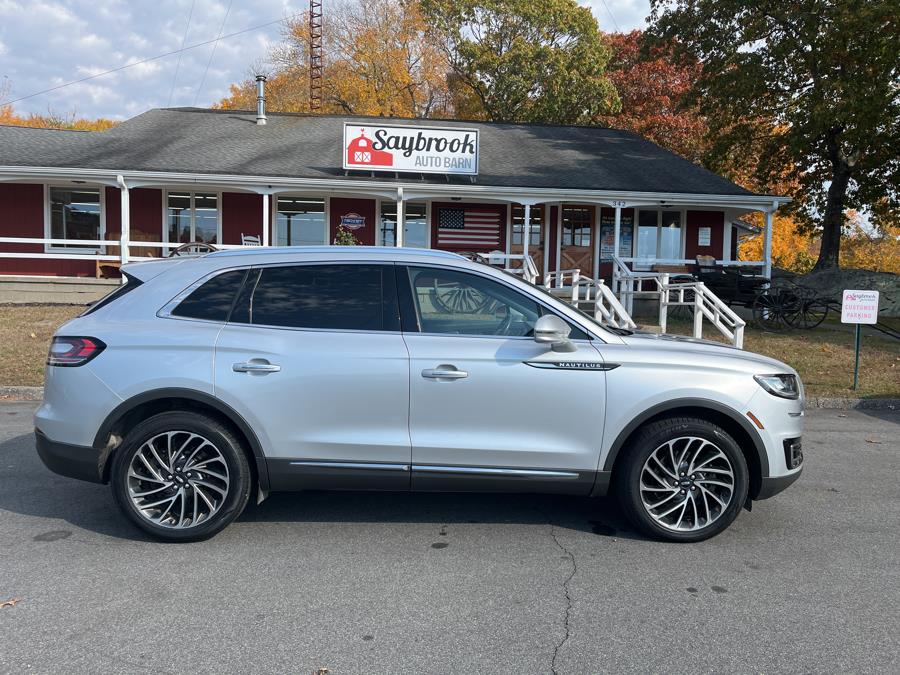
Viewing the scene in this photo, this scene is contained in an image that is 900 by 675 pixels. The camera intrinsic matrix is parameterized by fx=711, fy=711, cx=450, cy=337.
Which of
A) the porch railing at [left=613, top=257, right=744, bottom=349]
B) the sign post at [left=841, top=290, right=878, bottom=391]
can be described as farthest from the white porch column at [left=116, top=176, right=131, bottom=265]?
the sign post at [left=841, top=290, right=878, bottom=391]

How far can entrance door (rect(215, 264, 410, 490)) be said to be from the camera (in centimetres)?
427

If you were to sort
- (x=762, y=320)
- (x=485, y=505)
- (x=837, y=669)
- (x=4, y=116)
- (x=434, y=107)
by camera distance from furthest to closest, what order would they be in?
(x=4, y=116)
(x=434, y=107)
(x=762, y=320)
(x=485, y=505)
(x=837, y=669)

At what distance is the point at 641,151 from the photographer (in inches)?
888

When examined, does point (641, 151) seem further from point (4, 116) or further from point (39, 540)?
point (4, 116)

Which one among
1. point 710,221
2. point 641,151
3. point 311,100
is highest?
point 311,100

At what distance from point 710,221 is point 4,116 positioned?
1888 inches

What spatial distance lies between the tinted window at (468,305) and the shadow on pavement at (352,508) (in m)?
1.36

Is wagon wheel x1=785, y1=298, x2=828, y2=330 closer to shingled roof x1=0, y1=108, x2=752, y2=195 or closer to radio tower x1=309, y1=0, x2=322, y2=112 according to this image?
shingled roof x1=0, y1=108, x2=752, y2=195

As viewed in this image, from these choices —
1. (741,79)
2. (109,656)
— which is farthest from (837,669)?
(741,79)

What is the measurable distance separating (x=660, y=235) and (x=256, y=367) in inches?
748

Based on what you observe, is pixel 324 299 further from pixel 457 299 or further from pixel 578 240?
pixel 578 240

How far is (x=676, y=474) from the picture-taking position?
4406 mm

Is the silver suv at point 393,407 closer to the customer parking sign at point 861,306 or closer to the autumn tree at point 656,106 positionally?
the customer parking sign at point 861,306

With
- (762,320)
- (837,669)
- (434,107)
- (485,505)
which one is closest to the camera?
(837,669)
